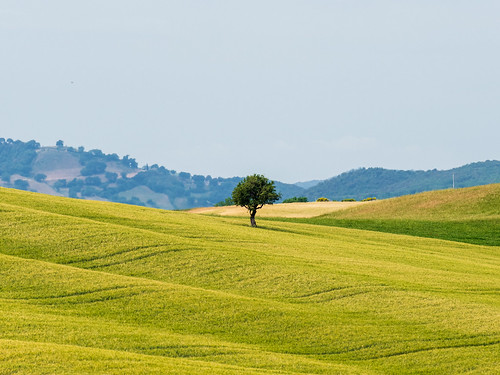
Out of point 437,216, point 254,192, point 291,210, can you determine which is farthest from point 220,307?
point 291,210

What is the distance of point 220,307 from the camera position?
81.1ft

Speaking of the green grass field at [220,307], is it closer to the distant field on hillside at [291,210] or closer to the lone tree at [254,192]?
the lone tree at [254,192]

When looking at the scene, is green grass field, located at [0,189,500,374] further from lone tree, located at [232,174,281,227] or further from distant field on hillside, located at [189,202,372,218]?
distant field on hillside, located at [189,202,372,218]

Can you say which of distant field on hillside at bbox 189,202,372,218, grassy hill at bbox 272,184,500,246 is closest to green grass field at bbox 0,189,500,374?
grassy hill at bbox 272,184,500,246

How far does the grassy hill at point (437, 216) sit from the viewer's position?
7138 cm

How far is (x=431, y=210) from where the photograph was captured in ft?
291

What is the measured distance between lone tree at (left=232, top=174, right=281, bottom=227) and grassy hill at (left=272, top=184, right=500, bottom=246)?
58.4 feet

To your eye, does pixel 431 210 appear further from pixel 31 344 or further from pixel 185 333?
pixel 31 344

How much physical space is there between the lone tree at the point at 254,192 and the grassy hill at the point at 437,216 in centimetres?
1781

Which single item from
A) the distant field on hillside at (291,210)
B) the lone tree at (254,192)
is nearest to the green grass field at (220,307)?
the lone tree at (254,192)

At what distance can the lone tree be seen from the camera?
206 ft

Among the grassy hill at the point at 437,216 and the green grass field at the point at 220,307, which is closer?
the green grass field at the point at 220,307

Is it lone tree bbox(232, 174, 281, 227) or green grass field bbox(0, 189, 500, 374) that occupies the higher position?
lone tree bbox(232, 174, 281, 227)

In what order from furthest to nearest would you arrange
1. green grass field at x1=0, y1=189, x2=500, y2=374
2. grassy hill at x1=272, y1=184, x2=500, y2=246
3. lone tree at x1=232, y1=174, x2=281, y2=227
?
grassy hill at x1=272, y1=184, x2=500, y2=246
lone tree at x1=232, y1=174, x2=281, y2=227
green grass field at x1=0, y1=189, x2=500, y2=374
